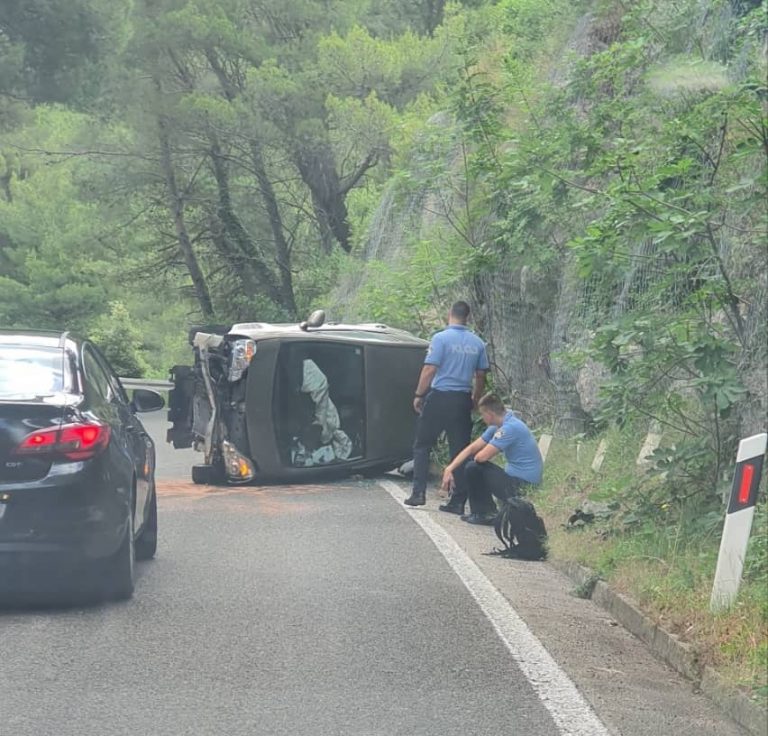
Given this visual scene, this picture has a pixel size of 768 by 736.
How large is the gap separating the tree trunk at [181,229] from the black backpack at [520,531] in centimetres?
2477

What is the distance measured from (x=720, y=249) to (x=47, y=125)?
1649 inches

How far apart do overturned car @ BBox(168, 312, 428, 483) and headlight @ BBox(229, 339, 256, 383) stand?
1cm

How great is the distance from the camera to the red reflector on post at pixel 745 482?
6996 millimetres

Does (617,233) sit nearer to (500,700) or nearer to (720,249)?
(720,249)

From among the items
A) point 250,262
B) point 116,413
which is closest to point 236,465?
point 116,413

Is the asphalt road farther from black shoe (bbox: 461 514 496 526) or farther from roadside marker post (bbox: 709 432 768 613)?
black shoe (bbox: 461 514 496 526)

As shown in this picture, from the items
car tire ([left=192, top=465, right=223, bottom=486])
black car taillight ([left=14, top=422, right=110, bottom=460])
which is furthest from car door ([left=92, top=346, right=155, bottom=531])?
car tire ([left=192, top=465, right=223, bottom=486])

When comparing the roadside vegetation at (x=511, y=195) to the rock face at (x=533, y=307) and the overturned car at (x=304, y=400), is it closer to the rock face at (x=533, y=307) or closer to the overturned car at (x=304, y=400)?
the rock face at (x=533, y=307)

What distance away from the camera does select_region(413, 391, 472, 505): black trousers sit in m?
12.7

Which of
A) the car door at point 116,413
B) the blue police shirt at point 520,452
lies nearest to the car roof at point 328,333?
the blue police shirt at point 520,452

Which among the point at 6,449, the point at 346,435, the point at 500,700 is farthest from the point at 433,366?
the point at 500,700

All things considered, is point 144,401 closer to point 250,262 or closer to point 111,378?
point 111,378

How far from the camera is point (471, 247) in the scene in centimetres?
1717

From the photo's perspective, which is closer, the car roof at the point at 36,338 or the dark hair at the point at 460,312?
the car roof at the point at 36,338
